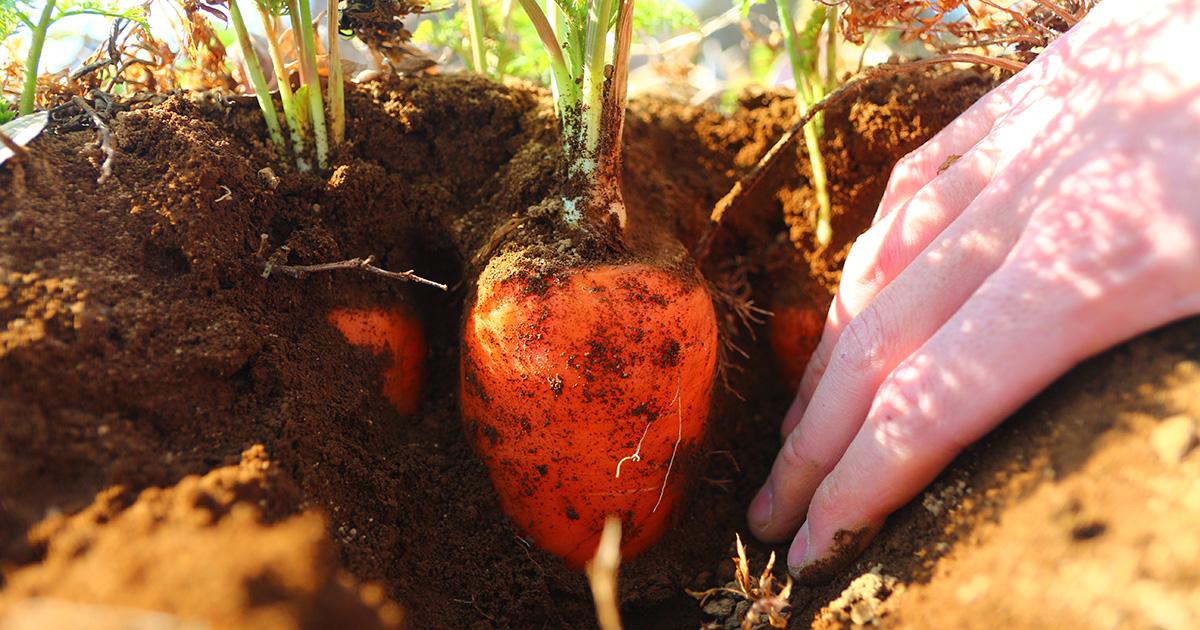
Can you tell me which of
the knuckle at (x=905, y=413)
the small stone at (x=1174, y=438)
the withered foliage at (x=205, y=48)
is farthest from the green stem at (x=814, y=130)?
the withered foliage at (x=205, y=48)

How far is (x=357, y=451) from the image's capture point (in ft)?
4.25

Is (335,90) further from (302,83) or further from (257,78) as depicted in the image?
(257,78)

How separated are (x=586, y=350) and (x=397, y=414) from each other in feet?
2.04

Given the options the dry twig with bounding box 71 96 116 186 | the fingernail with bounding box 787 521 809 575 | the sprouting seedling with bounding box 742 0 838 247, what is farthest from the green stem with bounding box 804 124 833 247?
the dry twig with bounding box 71 96 116 186

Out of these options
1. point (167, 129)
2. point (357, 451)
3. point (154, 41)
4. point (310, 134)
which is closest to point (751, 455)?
point (357, 451)

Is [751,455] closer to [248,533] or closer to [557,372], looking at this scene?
[557,372]

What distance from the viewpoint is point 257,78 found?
1.40 meters

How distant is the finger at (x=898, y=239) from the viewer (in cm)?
126

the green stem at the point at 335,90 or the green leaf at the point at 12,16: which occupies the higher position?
the green leaf at the point at 12,16

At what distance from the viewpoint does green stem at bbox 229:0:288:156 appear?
53.2 inches

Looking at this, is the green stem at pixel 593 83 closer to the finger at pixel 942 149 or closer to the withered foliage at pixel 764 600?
the finger at pixel 942 149

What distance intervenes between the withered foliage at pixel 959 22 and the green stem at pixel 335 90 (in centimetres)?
134

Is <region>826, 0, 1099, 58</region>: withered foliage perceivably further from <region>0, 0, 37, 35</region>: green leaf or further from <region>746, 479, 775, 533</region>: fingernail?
<region>0, 0, 37, 35</region>: green leaf

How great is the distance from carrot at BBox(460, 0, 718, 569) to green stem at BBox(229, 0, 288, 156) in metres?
0.65
